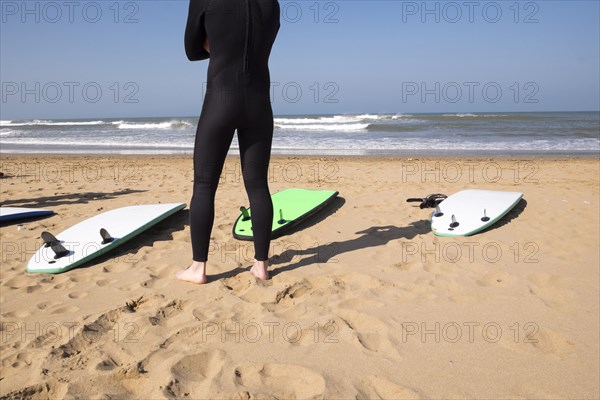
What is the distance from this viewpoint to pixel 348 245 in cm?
362

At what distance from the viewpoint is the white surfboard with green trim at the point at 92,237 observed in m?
3.17

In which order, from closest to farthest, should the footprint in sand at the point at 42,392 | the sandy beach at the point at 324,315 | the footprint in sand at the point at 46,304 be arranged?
1. the footprint in sand at the point at 42,392
2. the sandy beach at the point at 324,315
3. the footprint in sand at the point at 46,304

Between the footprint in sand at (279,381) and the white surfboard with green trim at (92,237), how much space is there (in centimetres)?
194

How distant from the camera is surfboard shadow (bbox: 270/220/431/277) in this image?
3.23 metres

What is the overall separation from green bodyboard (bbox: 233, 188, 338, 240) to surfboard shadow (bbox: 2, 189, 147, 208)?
2.33m

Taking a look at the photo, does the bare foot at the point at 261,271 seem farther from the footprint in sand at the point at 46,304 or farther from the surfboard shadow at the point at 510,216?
the surfboard shadow at the point at 510,216

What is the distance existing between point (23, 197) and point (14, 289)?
3523 millimetres

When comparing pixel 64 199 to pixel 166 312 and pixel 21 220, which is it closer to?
Result: pixel 21 220

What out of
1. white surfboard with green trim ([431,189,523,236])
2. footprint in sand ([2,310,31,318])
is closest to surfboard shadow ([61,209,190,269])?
footprint in sand ([2,310,31,318])

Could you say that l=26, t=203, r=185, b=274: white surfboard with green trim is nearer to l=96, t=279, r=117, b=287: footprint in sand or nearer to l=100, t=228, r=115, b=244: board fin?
l=100, t=228, r=115, b=244: board fin

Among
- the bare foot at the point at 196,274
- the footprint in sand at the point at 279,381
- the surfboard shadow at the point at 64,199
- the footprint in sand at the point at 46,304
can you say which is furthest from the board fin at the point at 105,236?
the surfboard shadow at the point at 64,199

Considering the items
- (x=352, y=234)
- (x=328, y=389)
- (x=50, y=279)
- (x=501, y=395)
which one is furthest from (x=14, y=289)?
(x=501, y=395)

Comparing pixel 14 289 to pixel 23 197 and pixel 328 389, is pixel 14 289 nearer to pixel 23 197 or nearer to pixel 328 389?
pixel 328 389

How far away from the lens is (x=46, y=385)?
1.72 metres
